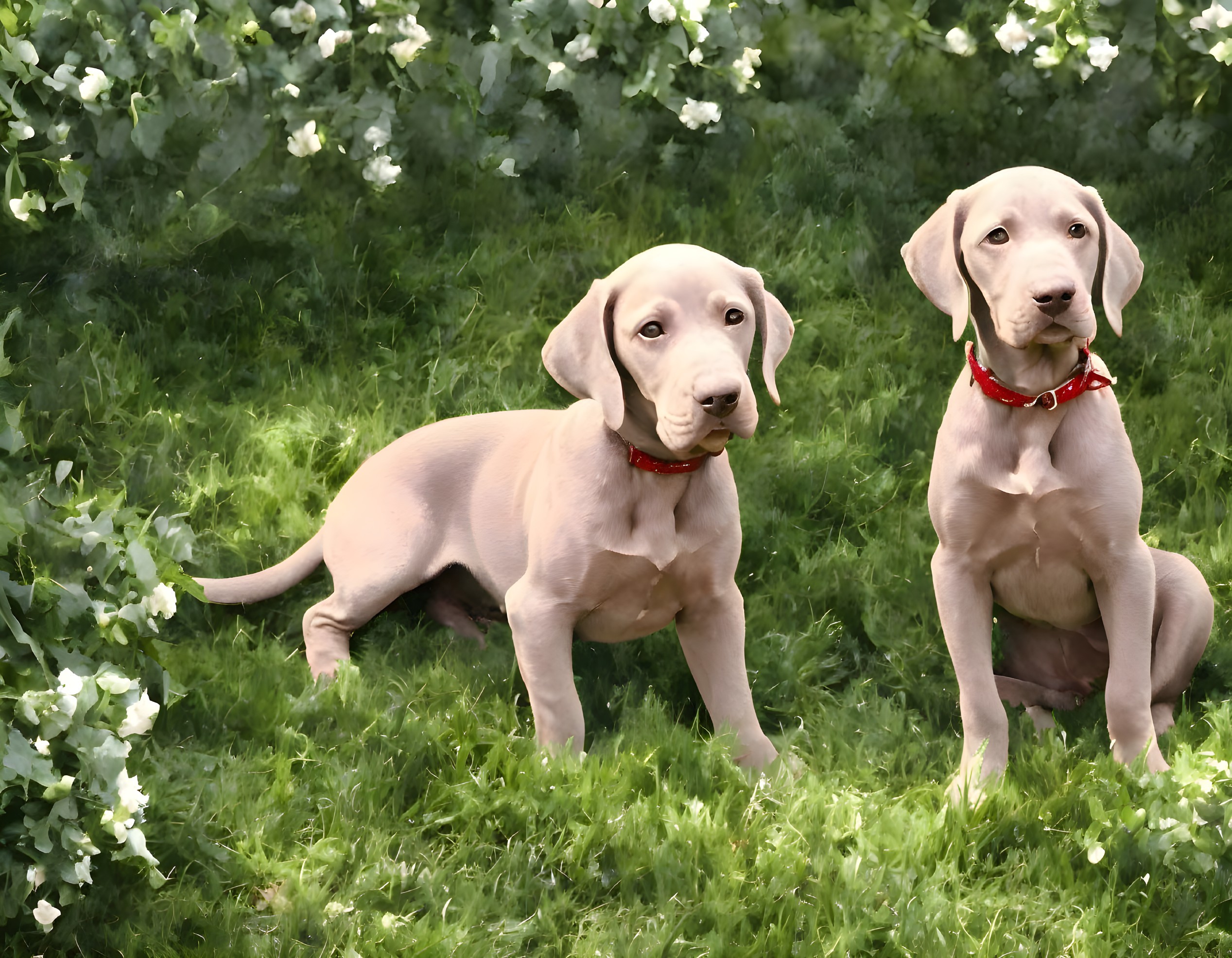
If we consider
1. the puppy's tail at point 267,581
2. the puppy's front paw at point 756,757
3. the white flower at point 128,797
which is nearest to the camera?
the white flower at point 128,797

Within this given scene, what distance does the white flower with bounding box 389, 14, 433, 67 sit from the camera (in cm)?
701

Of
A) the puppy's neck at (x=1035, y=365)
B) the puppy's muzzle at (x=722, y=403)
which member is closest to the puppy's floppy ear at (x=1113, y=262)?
the puppy's neck at (x=1035, y=365)

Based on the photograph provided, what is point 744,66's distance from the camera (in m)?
7.27

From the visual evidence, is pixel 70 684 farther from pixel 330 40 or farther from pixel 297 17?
pixel 297 17

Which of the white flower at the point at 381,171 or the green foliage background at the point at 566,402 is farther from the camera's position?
the white flower at the point at 381,171

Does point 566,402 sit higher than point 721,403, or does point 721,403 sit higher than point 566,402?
point 721,403

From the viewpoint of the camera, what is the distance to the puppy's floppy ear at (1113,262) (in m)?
4.20

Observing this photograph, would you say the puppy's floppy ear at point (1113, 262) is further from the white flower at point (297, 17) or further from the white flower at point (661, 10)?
the white flower at point (297, 17)

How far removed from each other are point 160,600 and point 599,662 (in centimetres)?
163

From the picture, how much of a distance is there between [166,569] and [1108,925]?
2695mm

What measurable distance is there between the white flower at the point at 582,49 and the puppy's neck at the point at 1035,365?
3544 mm

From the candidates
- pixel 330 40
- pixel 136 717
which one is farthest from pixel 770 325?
pixel 330 40

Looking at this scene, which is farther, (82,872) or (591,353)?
(591,353)

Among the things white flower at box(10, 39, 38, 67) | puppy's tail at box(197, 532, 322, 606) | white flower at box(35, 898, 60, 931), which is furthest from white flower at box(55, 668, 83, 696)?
white flower at box(10, 39, 38, 67)
